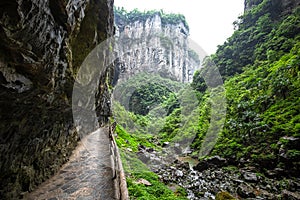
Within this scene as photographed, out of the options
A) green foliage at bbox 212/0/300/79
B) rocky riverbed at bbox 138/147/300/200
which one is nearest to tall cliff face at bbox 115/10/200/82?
green foliage at bbox 212/0/300/79

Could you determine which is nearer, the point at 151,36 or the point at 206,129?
the point at 206,129

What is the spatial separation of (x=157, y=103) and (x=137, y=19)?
4357 centimetres

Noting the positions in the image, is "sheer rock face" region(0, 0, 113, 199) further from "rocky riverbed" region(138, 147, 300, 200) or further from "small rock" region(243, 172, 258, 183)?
"small rock" region(243, 172, 258, 183)

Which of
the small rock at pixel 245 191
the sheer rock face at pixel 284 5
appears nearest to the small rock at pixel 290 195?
the small rock at pixel 245 191

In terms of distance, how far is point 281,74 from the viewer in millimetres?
16125

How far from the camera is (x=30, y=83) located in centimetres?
311

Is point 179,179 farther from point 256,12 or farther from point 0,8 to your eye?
point 256,12

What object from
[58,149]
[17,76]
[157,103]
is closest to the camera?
[17,76]

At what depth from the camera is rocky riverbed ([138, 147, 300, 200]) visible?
8.25 metres

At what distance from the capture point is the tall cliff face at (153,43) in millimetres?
66938

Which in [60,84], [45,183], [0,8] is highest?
[0,8]

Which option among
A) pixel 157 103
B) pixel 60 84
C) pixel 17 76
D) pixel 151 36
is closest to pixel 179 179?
pixel 60 84

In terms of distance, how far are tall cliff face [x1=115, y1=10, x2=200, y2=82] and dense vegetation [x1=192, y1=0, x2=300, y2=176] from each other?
135ft

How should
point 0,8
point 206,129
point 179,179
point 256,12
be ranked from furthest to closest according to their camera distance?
→ point 256,12, point 206,129, point 179,179, point 0,8
